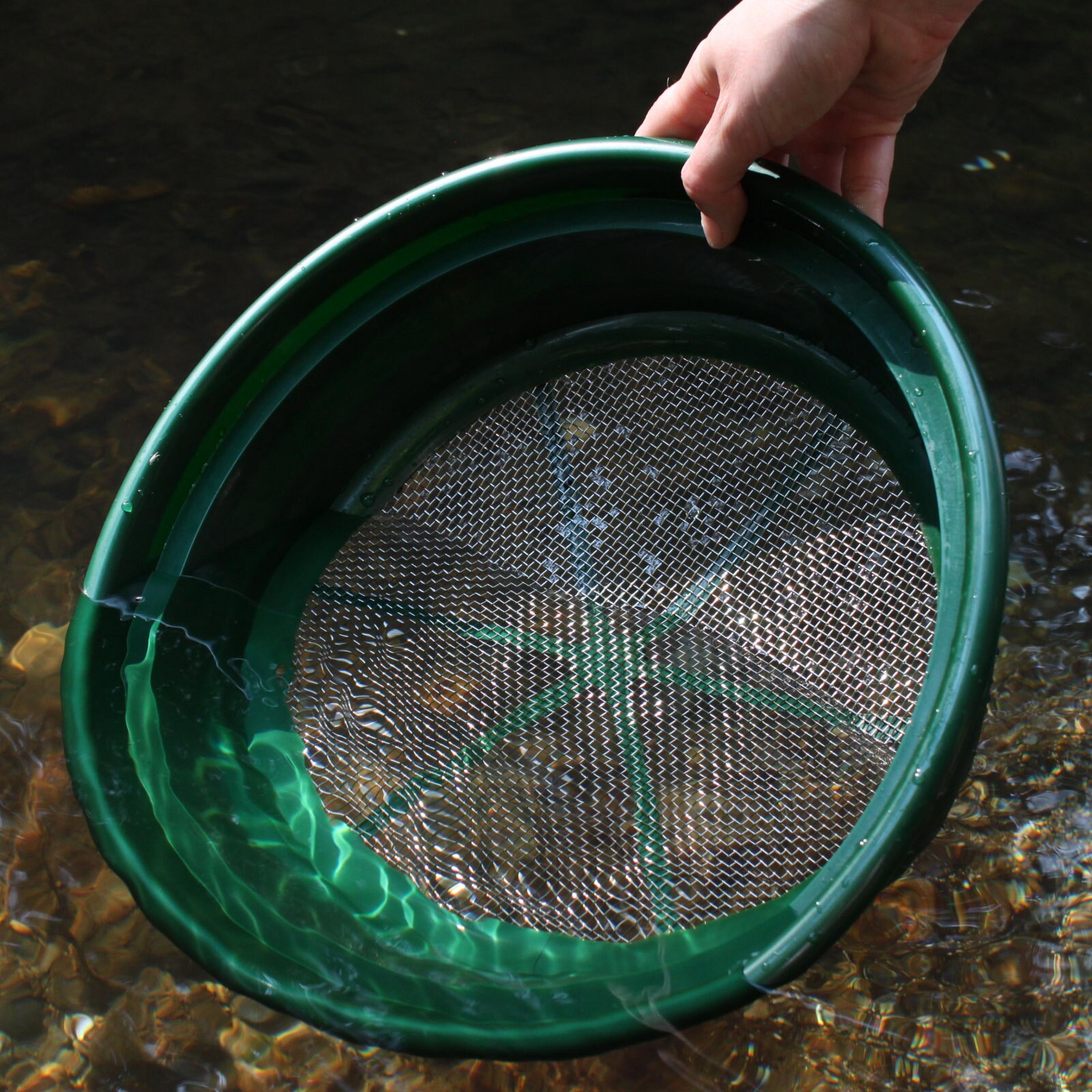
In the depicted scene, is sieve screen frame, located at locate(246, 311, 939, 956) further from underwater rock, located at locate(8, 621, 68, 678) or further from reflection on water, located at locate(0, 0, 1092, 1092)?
underwater rock, located at locate(8, 621, 68, 678)

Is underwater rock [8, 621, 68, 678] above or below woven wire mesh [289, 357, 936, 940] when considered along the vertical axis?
below

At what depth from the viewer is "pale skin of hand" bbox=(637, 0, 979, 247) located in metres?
1.28

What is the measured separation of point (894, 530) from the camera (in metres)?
1.57

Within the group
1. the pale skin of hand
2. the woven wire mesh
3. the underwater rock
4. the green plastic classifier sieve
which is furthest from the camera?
the underwater rock

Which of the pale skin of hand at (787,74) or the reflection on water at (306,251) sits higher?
the pale skin of hand at (787,74)

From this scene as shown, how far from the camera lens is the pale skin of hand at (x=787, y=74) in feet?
4.19

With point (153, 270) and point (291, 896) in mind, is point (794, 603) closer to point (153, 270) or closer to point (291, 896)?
point (291, 896)

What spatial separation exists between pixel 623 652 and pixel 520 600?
19cm

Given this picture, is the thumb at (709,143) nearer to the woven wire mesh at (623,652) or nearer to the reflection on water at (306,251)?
the woven wire mesh at (623,652)

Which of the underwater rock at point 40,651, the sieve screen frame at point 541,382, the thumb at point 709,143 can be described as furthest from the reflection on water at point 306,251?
the thumb at point 709,143

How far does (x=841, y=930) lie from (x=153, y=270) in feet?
7.19

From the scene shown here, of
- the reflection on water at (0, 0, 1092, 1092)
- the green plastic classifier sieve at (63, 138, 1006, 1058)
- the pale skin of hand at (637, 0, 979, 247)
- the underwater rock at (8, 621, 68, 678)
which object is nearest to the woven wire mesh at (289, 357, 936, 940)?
the green plastic classifier sieve at (63, 138, 1006, 1058)

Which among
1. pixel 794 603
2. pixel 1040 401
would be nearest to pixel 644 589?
pixel 794 603

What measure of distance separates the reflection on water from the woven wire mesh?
0.29 m
